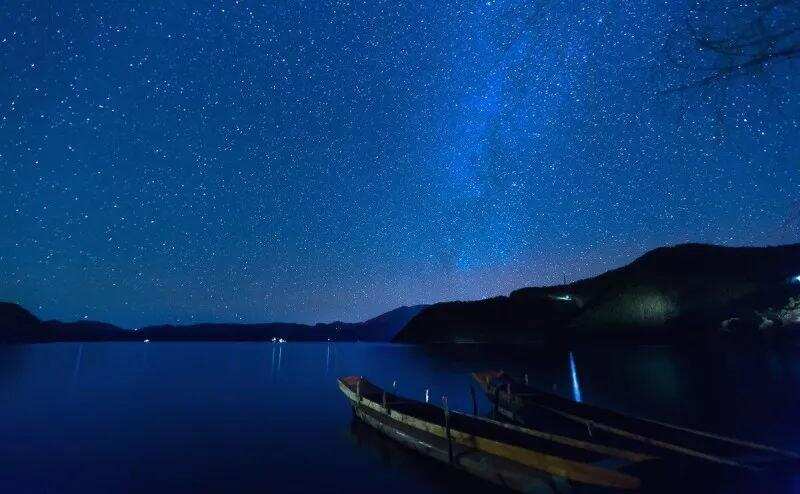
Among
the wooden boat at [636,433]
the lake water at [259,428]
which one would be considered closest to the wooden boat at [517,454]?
the lake water at [259,428]

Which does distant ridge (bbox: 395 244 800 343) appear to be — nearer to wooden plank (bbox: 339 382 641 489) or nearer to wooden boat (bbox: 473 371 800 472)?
wooden boat (bbox: 473 371 800 472)

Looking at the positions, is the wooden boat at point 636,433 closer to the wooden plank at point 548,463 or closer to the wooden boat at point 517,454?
the wooden boat at point 517,454

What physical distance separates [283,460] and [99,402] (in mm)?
29746

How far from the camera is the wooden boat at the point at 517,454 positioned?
10610 mm

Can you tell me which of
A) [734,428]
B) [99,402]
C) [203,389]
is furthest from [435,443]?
[203,389]

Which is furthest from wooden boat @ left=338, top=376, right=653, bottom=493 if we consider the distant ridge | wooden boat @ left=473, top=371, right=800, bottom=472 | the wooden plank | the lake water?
the distant ridge

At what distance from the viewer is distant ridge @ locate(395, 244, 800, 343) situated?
110281mm

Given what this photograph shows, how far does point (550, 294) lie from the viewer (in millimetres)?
193625

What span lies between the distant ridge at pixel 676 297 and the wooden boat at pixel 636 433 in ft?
308

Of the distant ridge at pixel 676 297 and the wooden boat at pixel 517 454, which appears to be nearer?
the wooden boat at pixel 517 454

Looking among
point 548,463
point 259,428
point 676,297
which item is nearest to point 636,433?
point 548,463

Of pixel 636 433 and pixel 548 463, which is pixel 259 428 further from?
pixel 636 433

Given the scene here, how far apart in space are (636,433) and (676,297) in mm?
149608

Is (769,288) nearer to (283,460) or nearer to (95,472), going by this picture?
(283,460)
